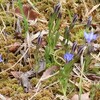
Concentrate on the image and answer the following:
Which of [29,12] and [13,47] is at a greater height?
[29,12]

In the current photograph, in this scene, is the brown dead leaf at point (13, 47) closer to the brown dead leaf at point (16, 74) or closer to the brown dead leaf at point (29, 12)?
the brown dead leaf at point (16, 74)

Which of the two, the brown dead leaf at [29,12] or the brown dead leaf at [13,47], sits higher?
Answer: the brown dead leaf at [29,12]

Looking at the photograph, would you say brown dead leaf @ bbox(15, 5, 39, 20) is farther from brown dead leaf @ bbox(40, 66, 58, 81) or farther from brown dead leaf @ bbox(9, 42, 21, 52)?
brown dead leaf @ bbox(40, 66, 58, 81)

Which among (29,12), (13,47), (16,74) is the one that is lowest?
(16,74)

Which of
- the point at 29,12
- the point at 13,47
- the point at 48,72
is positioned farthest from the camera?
the point at 29,12

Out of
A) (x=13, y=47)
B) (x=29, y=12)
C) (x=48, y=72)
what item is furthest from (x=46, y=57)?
(x=29, y=12)

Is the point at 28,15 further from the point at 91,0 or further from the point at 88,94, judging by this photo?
the point at 88,94

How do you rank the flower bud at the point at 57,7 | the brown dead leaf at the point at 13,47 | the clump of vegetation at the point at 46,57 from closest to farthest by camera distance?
the clump of vegetation at the point at 46,57 < the flower bud at the point at 57,7 < the brown dead leaf at the point at 13,47

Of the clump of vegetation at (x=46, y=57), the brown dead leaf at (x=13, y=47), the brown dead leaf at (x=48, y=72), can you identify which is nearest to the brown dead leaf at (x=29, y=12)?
the clump of vegetation at (x=46, y=57)

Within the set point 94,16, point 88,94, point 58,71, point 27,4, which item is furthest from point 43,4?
point 88,94

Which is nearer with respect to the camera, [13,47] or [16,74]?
[16,74]

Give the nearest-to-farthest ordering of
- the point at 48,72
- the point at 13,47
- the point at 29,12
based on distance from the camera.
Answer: the point at 48,72 < the point at 13,47 < the point at 29,12

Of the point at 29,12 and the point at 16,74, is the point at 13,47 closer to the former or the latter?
the point at 16,74
